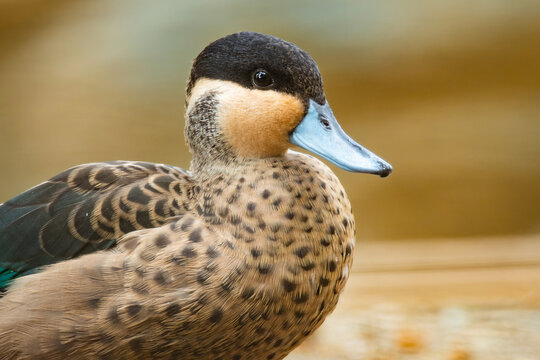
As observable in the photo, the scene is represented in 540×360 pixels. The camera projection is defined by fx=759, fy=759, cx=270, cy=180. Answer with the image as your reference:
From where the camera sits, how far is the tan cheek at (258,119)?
4.20 ft

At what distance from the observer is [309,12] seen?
3396 mm

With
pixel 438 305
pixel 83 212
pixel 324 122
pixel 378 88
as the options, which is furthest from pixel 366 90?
pixel 83 212

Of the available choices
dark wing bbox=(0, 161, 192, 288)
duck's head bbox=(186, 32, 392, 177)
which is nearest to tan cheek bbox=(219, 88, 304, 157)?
duck's head bbox=(186, 32, 392, 177)

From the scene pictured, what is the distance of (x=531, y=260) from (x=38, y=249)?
1.90 meters

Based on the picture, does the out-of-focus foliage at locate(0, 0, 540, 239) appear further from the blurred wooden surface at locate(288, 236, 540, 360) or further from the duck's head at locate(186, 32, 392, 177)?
the duck's head at locate(186, 32, 392, 177)

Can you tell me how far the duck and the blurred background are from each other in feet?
6.58

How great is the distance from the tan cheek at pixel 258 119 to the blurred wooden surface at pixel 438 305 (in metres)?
0.88

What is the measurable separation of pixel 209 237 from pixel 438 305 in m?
1.35

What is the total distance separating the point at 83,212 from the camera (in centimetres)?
131

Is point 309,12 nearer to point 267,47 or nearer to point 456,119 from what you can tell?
point 456,119

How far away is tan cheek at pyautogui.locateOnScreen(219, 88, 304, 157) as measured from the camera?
1.28m

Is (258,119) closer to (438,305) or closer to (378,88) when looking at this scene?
(438,305)

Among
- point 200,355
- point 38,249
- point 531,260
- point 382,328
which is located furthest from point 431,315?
point 38,249

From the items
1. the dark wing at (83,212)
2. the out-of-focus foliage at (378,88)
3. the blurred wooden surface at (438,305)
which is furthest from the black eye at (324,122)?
→ the out-of-focus foliage at (378,88)
